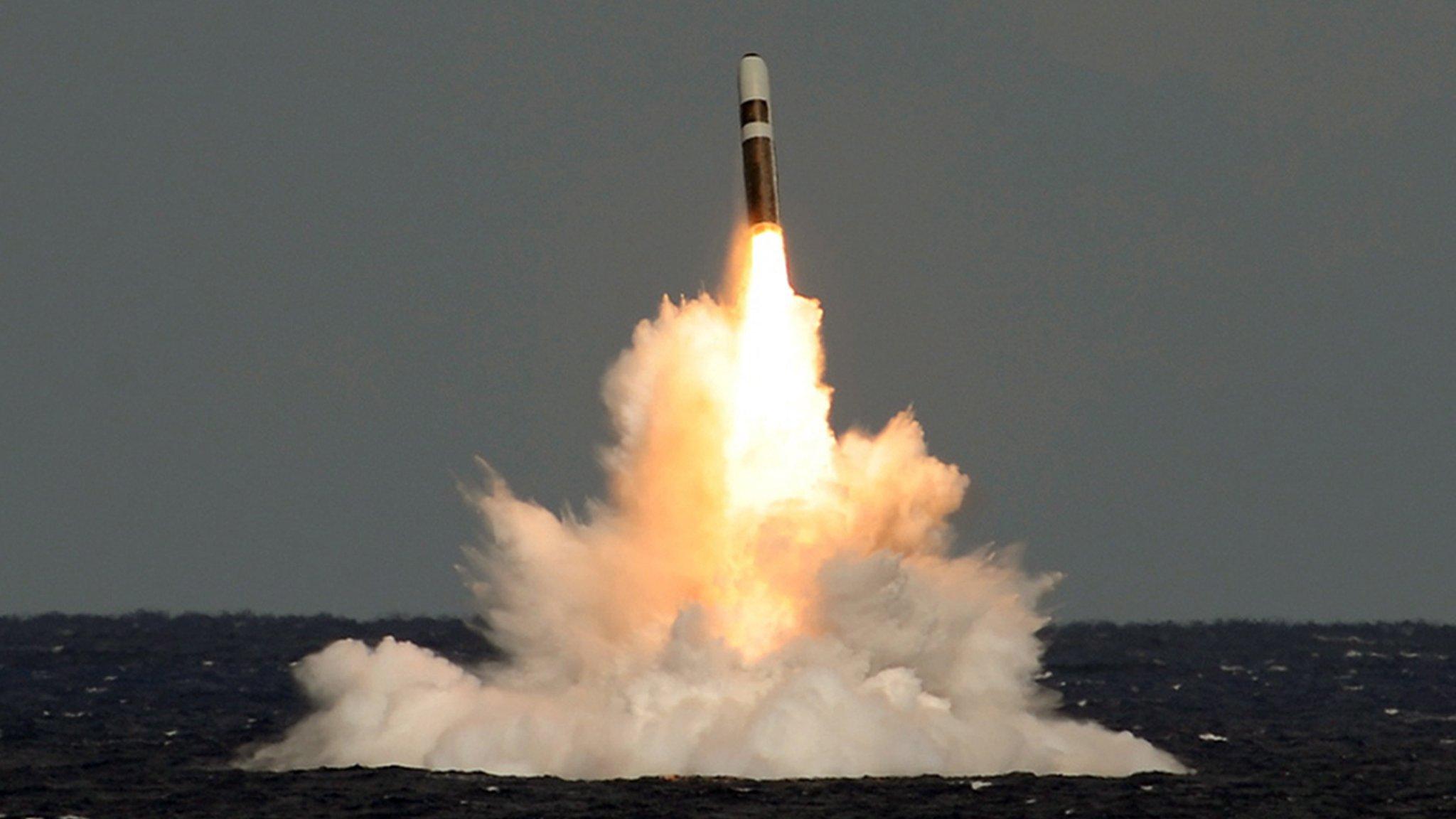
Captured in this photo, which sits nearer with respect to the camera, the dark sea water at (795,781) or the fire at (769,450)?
the dark sea water at (795,781)

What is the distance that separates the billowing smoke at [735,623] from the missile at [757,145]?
79 cm

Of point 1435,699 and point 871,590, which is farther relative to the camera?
point 1435,699

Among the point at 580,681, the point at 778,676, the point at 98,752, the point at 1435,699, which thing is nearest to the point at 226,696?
the point at 98,752

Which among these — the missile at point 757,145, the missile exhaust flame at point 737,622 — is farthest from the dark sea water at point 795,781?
the missile at point 757,145

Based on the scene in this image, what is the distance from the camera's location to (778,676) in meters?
55.9

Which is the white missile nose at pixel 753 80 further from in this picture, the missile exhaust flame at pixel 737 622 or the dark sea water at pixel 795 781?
the dark sea water at pixel 795 781

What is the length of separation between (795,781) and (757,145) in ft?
47.1

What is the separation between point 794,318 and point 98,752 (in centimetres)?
1940

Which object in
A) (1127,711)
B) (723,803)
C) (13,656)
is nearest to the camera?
(723,803)

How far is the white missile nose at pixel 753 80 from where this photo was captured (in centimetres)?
6075

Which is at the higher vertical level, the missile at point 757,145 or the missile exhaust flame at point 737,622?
the missile at point 757,145

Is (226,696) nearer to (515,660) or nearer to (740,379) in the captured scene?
(515,660)

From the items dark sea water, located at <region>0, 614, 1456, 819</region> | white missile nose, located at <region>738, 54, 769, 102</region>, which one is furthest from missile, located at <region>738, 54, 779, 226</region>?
dark sea water, located at <region>0, 614, 1456, 819</region>

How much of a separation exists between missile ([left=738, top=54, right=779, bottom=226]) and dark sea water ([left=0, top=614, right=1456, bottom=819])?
13518mm
